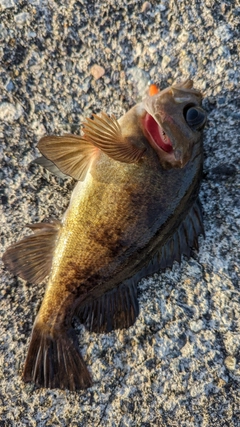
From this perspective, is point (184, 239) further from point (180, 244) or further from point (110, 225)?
point (110, 225)

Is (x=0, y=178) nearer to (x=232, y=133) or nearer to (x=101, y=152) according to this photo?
(x=101, y=152)

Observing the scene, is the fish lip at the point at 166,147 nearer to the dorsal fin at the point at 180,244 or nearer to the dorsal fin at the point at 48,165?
the dorsal fin at the point at 180,244

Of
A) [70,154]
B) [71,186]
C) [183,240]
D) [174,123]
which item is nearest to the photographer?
[174,123]

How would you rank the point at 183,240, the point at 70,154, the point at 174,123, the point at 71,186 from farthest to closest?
the point at 71,186 → the point at 183,240 → the point at 70,154 → the point at 174,123

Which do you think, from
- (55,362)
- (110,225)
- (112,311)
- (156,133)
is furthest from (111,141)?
(55,362)

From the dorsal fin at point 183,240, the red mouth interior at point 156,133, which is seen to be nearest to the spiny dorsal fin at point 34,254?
the dorsal fin at point 183,240

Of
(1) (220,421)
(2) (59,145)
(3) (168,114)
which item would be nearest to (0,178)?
(2) (59,145)

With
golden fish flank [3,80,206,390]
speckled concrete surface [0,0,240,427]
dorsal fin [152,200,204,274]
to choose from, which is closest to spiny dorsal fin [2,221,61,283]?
golden fish flank [3,80,206,390]
